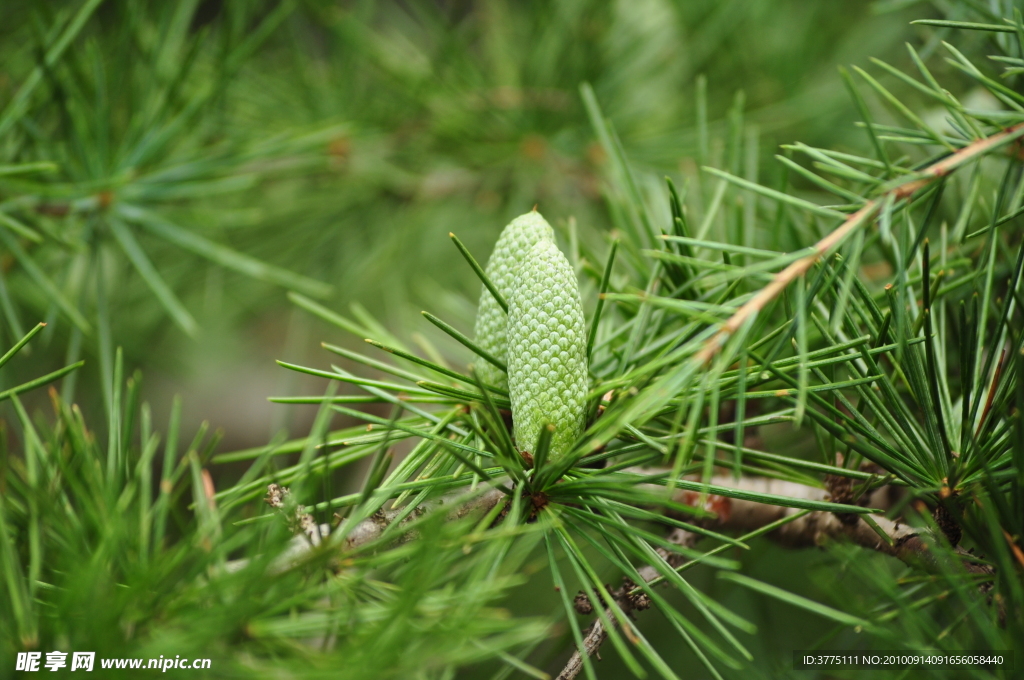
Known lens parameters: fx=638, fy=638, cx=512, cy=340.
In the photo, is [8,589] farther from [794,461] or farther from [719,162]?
[719,162]

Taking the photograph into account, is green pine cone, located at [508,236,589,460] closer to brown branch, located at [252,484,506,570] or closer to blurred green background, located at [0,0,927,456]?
brown branch, located at [252,484,506,570]

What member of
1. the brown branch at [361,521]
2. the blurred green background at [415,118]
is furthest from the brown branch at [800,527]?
the blurred green background at [415,118]

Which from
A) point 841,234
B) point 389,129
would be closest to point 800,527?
point 841,234

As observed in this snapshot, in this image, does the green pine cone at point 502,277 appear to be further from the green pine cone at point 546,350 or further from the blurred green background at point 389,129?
the blurred green background at point 389,129

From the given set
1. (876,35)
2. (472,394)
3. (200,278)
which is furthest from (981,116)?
(200,278)

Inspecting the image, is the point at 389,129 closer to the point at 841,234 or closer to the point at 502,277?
the point at 502,277

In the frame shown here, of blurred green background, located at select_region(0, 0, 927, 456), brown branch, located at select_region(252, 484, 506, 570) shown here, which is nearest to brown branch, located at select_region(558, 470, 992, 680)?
brown branch, located at select_region(252, 484, 506, 570)
